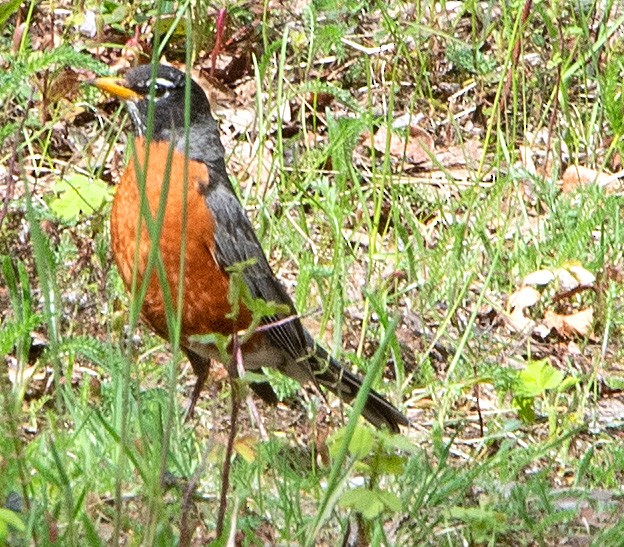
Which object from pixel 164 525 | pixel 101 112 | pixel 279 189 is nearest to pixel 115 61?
pixel 101 112

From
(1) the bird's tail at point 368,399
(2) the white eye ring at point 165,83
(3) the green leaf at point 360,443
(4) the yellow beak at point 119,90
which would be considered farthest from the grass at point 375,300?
(2) the white eye ring at point 165,83

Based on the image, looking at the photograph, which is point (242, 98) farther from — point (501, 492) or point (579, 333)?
point (501, 492)

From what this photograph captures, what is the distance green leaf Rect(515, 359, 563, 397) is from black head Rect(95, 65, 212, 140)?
1.35 m

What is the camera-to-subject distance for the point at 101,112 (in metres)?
5.47

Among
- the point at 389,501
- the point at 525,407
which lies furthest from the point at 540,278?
the point at 389,501

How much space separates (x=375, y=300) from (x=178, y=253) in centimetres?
61

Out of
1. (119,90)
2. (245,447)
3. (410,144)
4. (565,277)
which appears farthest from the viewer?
(410,144)

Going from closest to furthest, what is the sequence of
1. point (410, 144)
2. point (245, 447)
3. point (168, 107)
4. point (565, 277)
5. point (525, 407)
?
point (245, 447), point (525, 407), point (168, 107), point (565, 277), point (410, 144)

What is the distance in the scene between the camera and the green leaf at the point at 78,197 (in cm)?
443

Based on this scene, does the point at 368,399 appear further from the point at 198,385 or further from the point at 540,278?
the point at 540,278

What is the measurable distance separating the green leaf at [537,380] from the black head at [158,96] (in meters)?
1.35

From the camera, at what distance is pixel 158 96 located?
4230 mm

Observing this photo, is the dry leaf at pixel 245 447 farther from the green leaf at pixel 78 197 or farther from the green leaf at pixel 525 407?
the green leaf at pixel 78 197

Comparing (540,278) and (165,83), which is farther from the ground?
(165,83)
